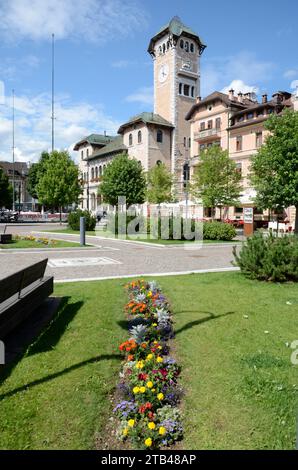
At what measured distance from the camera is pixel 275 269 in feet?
29.8

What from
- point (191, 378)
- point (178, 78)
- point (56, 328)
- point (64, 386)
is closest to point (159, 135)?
point (178, 78)

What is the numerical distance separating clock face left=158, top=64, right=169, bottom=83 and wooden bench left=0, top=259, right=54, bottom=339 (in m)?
54.6

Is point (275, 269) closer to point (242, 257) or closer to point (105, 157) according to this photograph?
point (242, 257)

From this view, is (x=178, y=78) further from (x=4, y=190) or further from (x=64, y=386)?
(x=64, y=386)

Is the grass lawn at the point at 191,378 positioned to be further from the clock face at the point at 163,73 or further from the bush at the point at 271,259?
the clock face at the point at 163,73

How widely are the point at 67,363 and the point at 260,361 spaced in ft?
8.06

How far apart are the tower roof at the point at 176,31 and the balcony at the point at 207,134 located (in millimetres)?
17655

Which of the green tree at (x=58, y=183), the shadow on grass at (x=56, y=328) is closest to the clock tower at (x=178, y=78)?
the green tree at (x=58, y=183)

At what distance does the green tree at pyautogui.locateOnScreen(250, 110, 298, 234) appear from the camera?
25.3 m

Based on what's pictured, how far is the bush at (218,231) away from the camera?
74.5ft

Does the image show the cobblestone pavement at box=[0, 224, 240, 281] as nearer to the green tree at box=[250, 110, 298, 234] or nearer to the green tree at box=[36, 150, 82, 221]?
the green tree at box=[250, 110, 298, 234]

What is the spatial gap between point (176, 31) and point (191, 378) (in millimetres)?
59060

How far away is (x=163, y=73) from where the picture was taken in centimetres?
5550

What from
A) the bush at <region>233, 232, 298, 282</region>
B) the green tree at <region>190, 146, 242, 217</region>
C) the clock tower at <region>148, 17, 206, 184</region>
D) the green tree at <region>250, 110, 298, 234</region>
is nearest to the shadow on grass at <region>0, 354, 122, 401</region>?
the bush at <region>233, 232, 298, 282</region>
